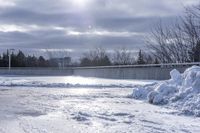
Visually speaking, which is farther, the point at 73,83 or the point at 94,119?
the point at 73,83

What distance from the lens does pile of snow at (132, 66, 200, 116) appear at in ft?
40.5

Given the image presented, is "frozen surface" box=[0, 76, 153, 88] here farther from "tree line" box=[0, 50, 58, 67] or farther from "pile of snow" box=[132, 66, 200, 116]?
"tree line" box=[0, 50, 58, 67]

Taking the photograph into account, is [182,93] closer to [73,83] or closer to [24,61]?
[73,83]

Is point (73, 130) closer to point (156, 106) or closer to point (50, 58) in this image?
point (156, 106)

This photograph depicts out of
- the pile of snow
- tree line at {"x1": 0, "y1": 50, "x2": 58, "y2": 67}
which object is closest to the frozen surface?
the pile of snow

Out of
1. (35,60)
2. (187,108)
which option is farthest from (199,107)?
(35,60)

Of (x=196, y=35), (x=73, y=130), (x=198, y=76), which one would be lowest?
(x=73, y=130)

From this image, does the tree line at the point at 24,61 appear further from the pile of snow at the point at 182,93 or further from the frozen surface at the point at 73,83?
the pile of snow at the point at 182,93

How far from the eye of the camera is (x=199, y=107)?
1184 centimetres

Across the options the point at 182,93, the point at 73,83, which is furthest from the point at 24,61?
the point at 182,93

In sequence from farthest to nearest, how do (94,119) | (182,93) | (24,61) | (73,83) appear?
(24,61), (73,83), (182,93), (94,119)

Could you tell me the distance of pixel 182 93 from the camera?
45.2ft

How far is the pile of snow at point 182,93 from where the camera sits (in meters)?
12.3

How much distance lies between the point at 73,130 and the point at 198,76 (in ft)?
20.7
